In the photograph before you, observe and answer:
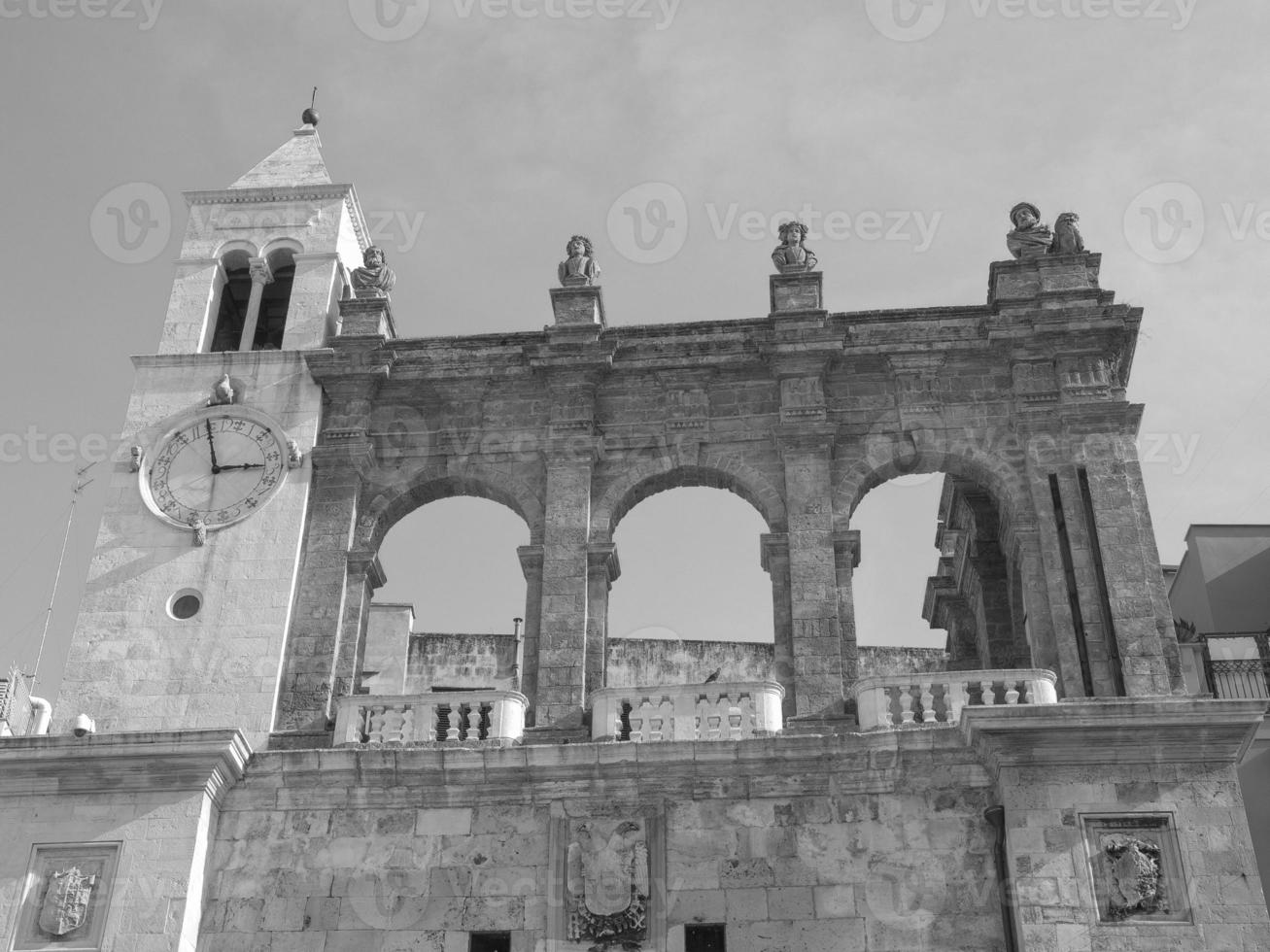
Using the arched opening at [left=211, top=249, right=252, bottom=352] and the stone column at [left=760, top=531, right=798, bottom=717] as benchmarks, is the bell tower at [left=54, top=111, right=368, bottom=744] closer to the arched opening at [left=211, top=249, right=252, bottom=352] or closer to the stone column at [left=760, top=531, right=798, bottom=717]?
the arched opening at [left=211, top=249, right=252, bottom=352]

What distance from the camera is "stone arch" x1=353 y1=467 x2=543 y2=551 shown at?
21766mm

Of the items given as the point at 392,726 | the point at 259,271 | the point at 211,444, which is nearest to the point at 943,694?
the point at 392,726

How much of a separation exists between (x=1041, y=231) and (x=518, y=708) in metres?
10.2

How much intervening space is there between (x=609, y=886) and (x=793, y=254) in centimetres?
992

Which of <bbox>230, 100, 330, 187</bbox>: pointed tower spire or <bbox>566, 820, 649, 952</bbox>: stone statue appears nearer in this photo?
<bbox>566, 820, 649, 952</bbox>: stone statue

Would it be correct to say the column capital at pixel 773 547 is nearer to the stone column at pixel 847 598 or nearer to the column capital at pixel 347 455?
the stone column at pixel 847 598

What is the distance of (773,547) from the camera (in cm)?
A: 2088

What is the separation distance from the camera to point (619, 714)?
63.0 ft

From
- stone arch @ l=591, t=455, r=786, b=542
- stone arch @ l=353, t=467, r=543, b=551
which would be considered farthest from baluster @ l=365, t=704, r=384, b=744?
stone arch @ l=591, t=455, r=786, b=542

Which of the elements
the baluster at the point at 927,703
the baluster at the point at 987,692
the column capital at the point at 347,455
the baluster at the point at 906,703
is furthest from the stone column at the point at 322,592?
the baluster at the point at 987,692

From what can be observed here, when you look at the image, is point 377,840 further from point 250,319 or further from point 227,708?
point 250,319

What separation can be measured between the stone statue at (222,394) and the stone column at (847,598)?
872 centimetres

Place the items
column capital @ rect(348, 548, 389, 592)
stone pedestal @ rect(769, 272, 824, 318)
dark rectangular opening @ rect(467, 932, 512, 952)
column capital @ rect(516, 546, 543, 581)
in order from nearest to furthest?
dark rectangular opening @ rect(467, 932, 512, 952), column capital @ rect(516, 546, 543, 581), column capital @ rect(348, 548, 389, 592), stone pedestal @ rect(769, 272, 824, 318)

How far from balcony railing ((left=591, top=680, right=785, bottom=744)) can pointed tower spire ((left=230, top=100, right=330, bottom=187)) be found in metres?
10.5
